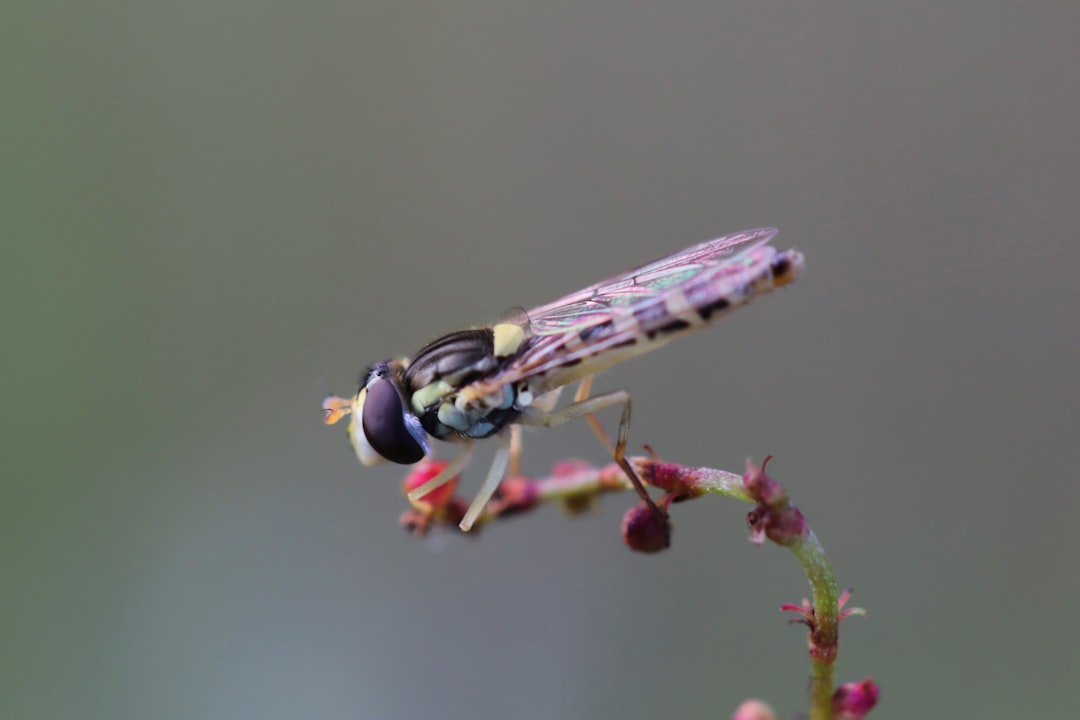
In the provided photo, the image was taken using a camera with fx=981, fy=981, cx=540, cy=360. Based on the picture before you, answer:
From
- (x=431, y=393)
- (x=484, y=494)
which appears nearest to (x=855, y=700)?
(x=484, y=494)

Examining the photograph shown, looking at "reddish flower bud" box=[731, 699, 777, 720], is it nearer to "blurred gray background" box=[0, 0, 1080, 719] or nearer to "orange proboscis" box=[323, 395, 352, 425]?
"blurred gray background" box=[0, 0, 1080, 719]

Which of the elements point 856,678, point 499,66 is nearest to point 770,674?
point 856,678

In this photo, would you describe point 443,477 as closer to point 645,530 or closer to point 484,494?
point 484,494

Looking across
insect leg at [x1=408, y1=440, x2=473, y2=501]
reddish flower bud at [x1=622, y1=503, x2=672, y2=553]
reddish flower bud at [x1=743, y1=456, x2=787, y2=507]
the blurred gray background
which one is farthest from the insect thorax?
reddish flower bud at [x1=743, y1=456, x2=787, y2=507]

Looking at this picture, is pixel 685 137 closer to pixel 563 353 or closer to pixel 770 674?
pixel 770 674

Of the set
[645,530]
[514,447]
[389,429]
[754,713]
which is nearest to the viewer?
[754,713]

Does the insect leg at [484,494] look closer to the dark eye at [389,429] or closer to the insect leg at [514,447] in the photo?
the insect leg at [514,447]
